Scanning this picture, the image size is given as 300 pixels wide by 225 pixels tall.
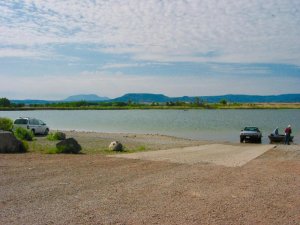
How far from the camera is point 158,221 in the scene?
8430 millimetres

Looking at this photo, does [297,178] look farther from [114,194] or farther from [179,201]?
[114,194]

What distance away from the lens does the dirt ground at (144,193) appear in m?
8.73

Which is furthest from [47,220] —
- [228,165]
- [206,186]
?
[228,165]

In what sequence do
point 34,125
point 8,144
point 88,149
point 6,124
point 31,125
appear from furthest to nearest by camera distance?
point 34,125 → point 31,125 → point 6,124 → point 88,149 → point 8,144

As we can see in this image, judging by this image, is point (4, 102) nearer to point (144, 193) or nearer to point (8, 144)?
point (8, 144)

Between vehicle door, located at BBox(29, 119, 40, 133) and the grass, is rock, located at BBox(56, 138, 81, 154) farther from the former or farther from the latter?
vehicle door, located at BBox(29, 119, 40, 133)

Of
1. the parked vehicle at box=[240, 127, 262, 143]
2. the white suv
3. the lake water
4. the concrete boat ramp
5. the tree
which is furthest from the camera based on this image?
the tree

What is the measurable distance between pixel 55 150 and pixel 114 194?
1079 cm

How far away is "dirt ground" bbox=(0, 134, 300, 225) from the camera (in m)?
8.73

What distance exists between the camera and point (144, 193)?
11.0 meters

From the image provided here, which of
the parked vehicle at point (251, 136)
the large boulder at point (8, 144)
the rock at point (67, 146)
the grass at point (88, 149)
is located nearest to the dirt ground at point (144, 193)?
the large boulder at point (8, 144)

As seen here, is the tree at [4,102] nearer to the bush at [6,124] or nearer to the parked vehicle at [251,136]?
the bush at [6,124]

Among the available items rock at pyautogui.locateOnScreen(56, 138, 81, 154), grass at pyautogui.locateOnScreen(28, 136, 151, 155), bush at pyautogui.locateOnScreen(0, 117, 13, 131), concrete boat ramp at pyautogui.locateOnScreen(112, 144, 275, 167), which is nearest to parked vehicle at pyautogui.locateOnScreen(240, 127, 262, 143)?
grass at pyautogui.locateOnScreen(28, 136, 151, 155)

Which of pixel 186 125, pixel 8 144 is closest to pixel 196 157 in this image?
pixel 8 144
